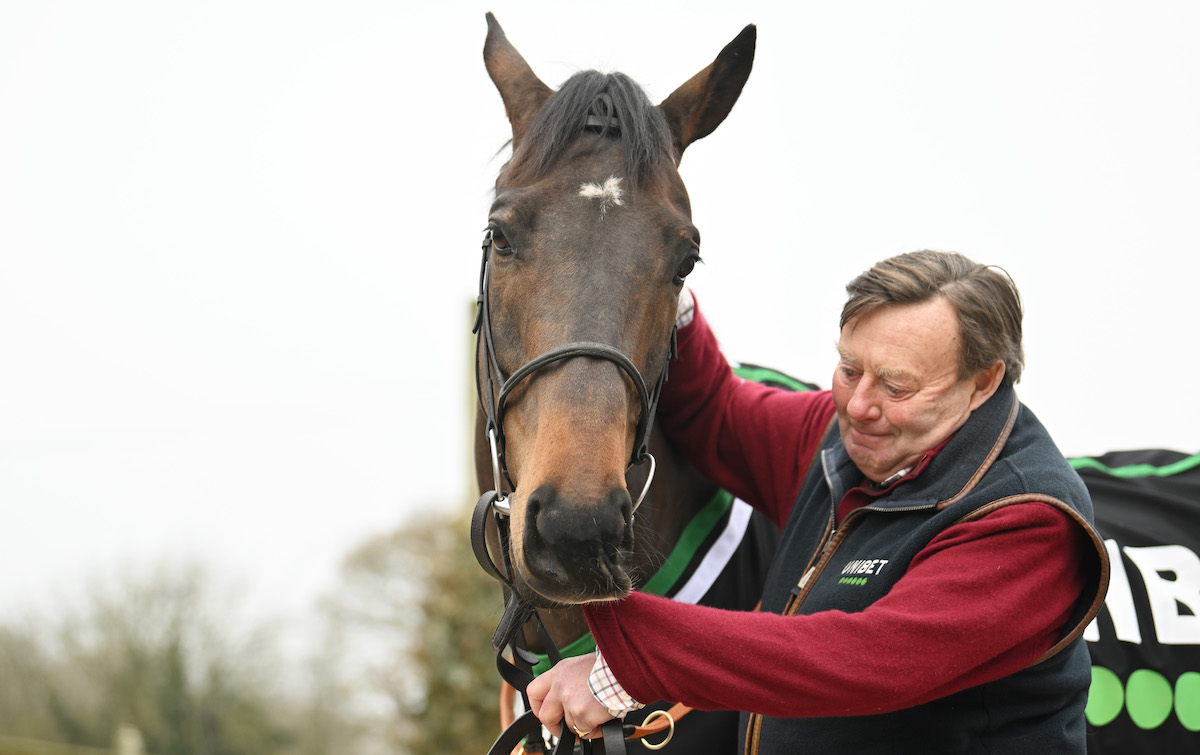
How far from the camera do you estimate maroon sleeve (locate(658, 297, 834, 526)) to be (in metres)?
2.63

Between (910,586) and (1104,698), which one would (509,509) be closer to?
(910,586)

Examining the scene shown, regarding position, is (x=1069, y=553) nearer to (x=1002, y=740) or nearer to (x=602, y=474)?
(x=1002, y=740)

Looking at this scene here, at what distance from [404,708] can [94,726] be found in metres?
14.1

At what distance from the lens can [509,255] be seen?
202cm

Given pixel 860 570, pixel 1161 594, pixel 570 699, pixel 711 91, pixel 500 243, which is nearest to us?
pixel 570 699

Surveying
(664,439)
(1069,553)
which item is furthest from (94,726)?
(1069,553)

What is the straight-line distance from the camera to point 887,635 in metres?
1.57

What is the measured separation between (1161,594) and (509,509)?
2231 millimetres

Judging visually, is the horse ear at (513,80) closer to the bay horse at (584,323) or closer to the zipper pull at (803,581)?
the bay horse at (584,323)

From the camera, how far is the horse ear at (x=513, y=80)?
2436 mm

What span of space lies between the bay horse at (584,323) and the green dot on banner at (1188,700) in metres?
1.42

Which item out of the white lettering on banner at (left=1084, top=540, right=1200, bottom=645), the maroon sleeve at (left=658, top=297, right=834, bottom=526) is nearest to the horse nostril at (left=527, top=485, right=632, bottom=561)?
the maroon sleeve at (left=658, top=297, right=834, bottom=526)

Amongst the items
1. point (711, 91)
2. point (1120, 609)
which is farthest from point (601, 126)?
point (1120, 609)

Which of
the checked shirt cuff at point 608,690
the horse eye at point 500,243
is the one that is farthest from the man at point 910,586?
the horse eye at point 500,243
